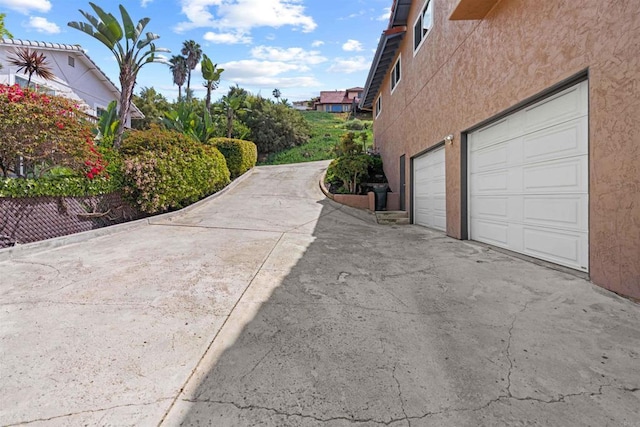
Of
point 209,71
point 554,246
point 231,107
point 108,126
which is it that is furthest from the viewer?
point 231,107

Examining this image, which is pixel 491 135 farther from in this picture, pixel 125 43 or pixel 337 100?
pixel 337 100

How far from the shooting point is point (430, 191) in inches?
348

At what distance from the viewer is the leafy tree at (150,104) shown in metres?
30.2

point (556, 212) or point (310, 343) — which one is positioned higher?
point (556, 212)

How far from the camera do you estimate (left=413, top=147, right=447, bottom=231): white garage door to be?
805cm

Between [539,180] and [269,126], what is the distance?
2440cm

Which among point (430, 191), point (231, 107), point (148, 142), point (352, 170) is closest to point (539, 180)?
point (430, 191)

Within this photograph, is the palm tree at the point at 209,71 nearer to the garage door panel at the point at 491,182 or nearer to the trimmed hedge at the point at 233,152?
the trimmed hedge at the point at 233,152

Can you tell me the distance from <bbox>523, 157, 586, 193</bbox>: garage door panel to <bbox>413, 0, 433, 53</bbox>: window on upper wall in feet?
18.5

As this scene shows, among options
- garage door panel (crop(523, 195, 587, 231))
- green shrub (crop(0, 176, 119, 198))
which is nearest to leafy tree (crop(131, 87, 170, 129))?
green shrub (crop(0, 176, 119, 198))

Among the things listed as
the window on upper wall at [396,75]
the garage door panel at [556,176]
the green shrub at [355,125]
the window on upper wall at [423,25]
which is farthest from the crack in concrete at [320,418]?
the green shrub at [355,125]

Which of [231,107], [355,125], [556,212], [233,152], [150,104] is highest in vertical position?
[150,104]

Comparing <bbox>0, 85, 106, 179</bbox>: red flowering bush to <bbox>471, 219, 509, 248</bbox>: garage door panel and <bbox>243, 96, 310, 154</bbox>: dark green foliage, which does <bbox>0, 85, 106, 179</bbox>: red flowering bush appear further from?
<bbox>243, 96, 310, 154</bbox>: dark green foliage

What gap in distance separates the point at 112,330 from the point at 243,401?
1598 millimetres
